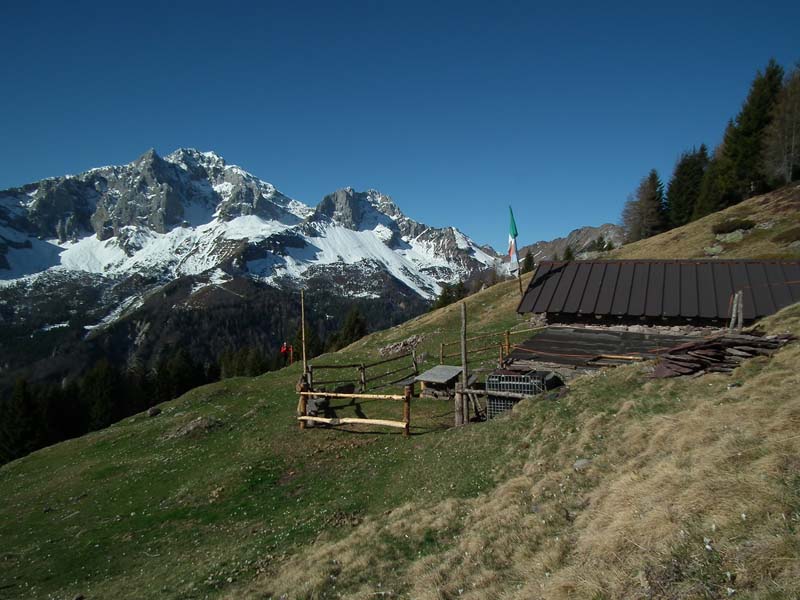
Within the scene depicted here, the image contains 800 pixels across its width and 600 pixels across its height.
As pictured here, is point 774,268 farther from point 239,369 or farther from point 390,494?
point 239,369

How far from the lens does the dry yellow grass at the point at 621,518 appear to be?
648 centimetres

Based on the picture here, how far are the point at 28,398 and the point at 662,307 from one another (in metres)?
80.3

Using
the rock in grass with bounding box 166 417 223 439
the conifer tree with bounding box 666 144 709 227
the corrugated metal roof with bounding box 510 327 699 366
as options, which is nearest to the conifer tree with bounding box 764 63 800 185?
the conifer tree with bounding box 666 144 709 227

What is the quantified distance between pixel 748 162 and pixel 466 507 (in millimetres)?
87088

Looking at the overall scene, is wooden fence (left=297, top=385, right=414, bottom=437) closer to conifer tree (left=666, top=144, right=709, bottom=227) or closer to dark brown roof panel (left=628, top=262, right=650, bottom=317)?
dark brown roof panel (left=628, top=262, right=650, bottom=317)

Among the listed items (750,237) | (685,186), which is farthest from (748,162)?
(750,237)

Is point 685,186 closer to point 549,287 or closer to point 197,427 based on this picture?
point 549,287

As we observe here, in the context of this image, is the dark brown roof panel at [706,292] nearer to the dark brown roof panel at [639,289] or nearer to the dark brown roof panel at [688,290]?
the dark brown roof panel at [688,290]

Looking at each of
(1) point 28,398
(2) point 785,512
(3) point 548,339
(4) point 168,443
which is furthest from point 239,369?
(2) point 785,512

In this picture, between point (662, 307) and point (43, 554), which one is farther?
point (662, 307)

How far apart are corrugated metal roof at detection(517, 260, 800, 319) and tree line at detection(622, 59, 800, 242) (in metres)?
53.1

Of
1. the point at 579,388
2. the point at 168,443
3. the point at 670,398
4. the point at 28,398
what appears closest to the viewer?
the point at 670,398

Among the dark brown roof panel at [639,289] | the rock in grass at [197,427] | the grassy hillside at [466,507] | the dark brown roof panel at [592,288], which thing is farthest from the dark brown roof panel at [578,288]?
the rock in grass at [197,427]

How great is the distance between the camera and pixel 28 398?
208 feet
